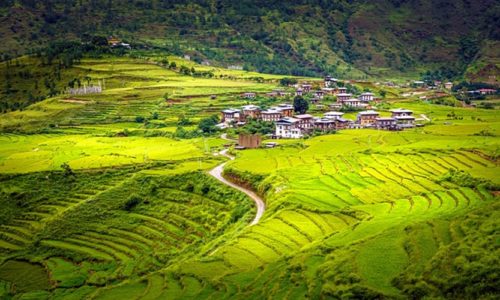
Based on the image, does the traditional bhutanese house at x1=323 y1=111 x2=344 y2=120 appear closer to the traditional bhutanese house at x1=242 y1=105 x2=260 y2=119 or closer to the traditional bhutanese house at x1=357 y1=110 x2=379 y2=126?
the traditional bhutanese house at x1=357 y1=110 x2=379 y2=126

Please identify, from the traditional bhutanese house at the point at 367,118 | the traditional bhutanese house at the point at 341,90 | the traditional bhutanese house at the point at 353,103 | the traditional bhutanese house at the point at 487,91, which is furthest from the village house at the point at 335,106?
the traditional bhutanese house at the point at 487,91

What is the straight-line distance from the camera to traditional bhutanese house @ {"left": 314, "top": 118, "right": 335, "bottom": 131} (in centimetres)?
6706

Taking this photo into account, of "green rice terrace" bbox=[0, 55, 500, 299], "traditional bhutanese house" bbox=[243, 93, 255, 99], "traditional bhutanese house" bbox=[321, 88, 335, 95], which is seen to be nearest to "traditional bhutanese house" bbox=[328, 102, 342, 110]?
"green rice terrace" bbox=[0, 55, 500, 299]

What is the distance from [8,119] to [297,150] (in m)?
43.7

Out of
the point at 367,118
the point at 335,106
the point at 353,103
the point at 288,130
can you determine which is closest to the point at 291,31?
the point at 353,103

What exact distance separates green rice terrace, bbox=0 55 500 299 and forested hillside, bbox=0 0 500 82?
6138 cm

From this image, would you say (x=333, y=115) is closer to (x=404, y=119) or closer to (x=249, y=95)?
(x=404, y=119)

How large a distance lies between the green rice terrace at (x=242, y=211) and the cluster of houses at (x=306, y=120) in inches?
98.3

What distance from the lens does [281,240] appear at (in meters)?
31.3

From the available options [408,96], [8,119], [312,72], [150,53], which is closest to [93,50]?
[150,53]

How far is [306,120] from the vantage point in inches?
2648

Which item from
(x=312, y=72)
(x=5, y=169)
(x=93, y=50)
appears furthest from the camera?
(x=312, y=72)

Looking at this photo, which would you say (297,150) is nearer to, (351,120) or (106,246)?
(351,120)

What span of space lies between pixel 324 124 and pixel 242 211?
95.3 ft
